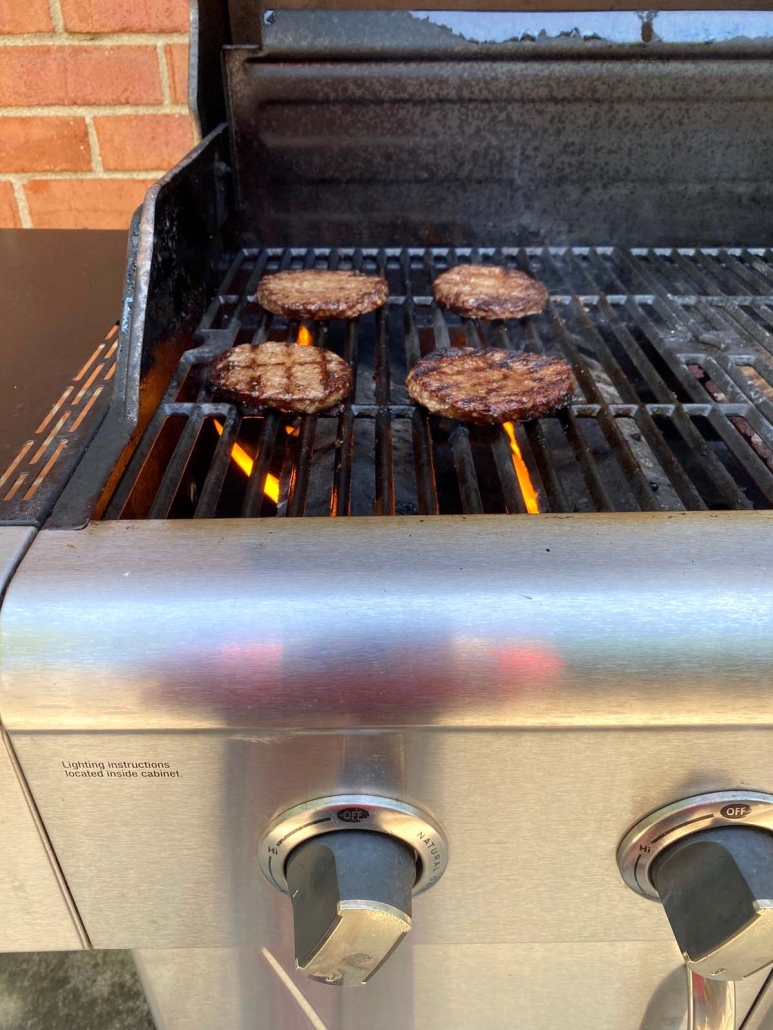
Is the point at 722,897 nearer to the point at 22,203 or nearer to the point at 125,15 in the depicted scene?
the point at 125,15

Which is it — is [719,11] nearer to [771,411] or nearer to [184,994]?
[771,411]

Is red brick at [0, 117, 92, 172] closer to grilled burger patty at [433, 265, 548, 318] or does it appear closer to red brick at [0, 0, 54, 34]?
red brick at [0, 0, 54, 34]

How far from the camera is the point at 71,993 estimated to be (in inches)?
49.9

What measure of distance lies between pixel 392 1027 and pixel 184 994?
26cm

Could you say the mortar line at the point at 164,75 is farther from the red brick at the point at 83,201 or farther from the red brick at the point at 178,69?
the red brick at the point at 83,201

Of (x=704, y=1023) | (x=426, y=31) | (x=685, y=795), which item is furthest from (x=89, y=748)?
(x=426, y=31)

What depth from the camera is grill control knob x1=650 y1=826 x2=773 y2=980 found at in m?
0.49

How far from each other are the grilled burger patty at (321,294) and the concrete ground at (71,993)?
3.89 ft

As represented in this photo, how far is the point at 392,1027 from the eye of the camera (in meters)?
0.89

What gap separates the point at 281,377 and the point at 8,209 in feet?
4.32

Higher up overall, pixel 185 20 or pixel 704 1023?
pixel 185 20

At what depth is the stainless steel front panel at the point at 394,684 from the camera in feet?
1.64

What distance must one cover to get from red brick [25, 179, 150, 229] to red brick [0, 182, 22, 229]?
1.5 inches

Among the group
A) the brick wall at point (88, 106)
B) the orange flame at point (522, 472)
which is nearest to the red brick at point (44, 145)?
the brick wall at point (88, 106)
